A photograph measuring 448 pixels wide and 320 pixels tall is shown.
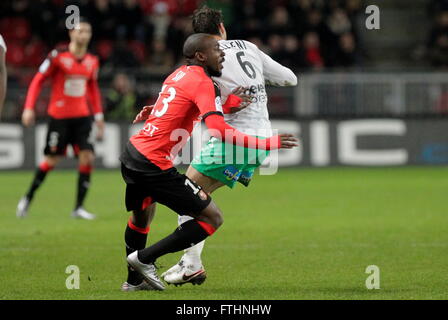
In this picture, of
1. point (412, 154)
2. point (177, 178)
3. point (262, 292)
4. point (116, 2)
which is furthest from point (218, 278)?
point (116, 2)

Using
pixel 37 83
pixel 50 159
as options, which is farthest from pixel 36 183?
pixel 37 83

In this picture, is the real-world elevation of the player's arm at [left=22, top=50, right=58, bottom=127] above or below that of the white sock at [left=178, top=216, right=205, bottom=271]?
above

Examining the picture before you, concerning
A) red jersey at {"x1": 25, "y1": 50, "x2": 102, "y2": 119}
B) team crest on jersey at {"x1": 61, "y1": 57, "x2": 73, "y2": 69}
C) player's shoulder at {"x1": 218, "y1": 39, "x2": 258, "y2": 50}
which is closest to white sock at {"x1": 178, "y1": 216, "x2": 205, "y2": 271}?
player's shoulder at {"x1": 218, "y1": 39, "x2": 258, "y2": 50}

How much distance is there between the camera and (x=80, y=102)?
12.1 metres

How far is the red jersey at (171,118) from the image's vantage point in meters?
6.62

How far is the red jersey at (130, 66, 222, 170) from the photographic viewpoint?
6.62 meters

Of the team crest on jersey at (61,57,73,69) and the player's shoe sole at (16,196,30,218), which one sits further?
the team crest on jersey at (61,57,73,69)

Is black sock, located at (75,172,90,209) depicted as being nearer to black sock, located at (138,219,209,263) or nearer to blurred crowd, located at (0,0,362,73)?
black sock, located at (138,219,209,263)

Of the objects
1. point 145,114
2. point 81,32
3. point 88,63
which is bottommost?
point 88,63

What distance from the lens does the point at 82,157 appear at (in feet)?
39.3

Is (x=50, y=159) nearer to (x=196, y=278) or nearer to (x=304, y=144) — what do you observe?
(x=196, y=278)

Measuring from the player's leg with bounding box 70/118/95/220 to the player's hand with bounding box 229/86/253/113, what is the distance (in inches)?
197

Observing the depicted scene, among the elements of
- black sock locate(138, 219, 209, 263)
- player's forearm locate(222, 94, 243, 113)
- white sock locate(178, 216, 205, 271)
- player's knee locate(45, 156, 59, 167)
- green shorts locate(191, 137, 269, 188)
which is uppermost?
player's forearm locate(222, 94, 243, 113)

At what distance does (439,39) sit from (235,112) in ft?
47.6
